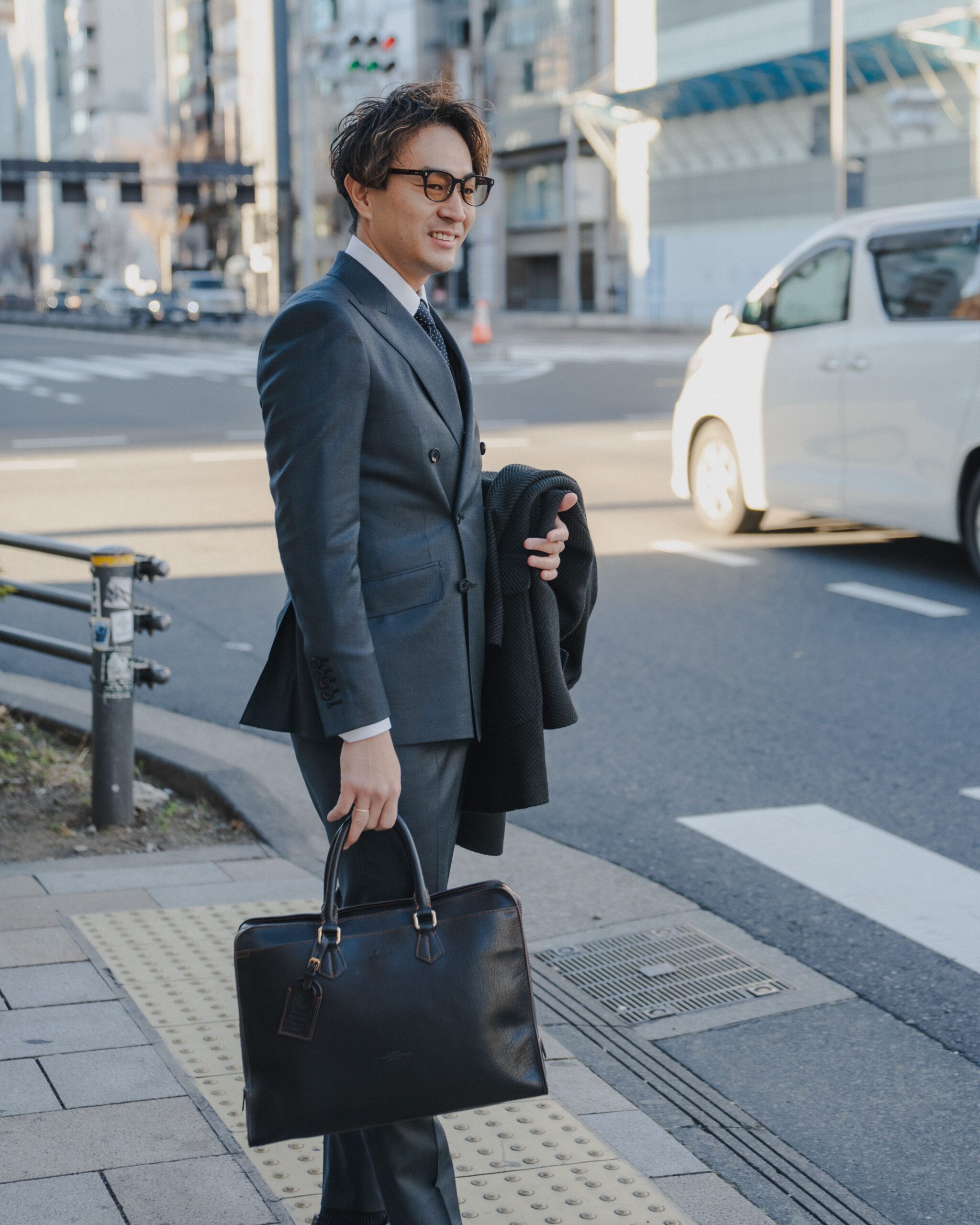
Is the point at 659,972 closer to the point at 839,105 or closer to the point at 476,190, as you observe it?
the point at 476,190

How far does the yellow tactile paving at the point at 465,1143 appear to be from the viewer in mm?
2826

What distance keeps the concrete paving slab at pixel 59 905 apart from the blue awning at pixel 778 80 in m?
46.5

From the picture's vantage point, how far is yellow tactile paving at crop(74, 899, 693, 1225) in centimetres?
283

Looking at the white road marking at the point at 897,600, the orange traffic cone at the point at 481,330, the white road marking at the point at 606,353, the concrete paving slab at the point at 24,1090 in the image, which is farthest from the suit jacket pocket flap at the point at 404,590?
the orange traffic cone at the point at 481,330

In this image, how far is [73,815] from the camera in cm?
513

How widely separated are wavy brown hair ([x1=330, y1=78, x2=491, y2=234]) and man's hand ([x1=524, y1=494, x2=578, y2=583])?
1.73ft

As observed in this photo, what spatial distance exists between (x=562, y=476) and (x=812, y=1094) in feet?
5.07

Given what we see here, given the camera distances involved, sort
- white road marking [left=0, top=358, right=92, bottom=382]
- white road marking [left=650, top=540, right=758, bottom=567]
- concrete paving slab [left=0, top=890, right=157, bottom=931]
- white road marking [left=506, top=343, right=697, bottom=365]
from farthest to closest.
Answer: white road marking [left=506, top=343, right=697, bottom=365] < white road marking [left=0, top=358, right=92, bottom=382] < white road marking [left=650, top=540, right=758, bottom=567] < concrete paving slab [left=0, top=890, right=157, bottom=931]

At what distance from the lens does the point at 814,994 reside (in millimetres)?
3895

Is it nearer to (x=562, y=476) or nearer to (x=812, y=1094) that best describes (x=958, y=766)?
(x=812, y=1094)

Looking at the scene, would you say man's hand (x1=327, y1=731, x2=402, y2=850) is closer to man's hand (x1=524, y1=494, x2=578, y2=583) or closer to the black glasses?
man's hand (x1=524, y1=494, x2=578, y2=583)

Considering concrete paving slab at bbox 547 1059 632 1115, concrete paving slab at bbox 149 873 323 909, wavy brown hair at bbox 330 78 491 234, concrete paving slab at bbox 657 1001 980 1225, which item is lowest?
concrete paving slab at bbox 657 1001 980 1225

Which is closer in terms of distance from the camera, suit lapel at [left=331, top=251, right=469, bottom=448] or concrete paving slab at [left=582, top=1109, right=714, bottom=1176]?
suit lapel at [left=331, top=251, right=469, bottom=448]

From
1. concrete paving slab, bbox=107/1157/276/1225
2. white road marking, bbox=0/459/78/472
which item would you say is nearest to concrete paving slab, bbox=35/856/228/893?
concrete paving slab, bbox=107/1157/276/1225
